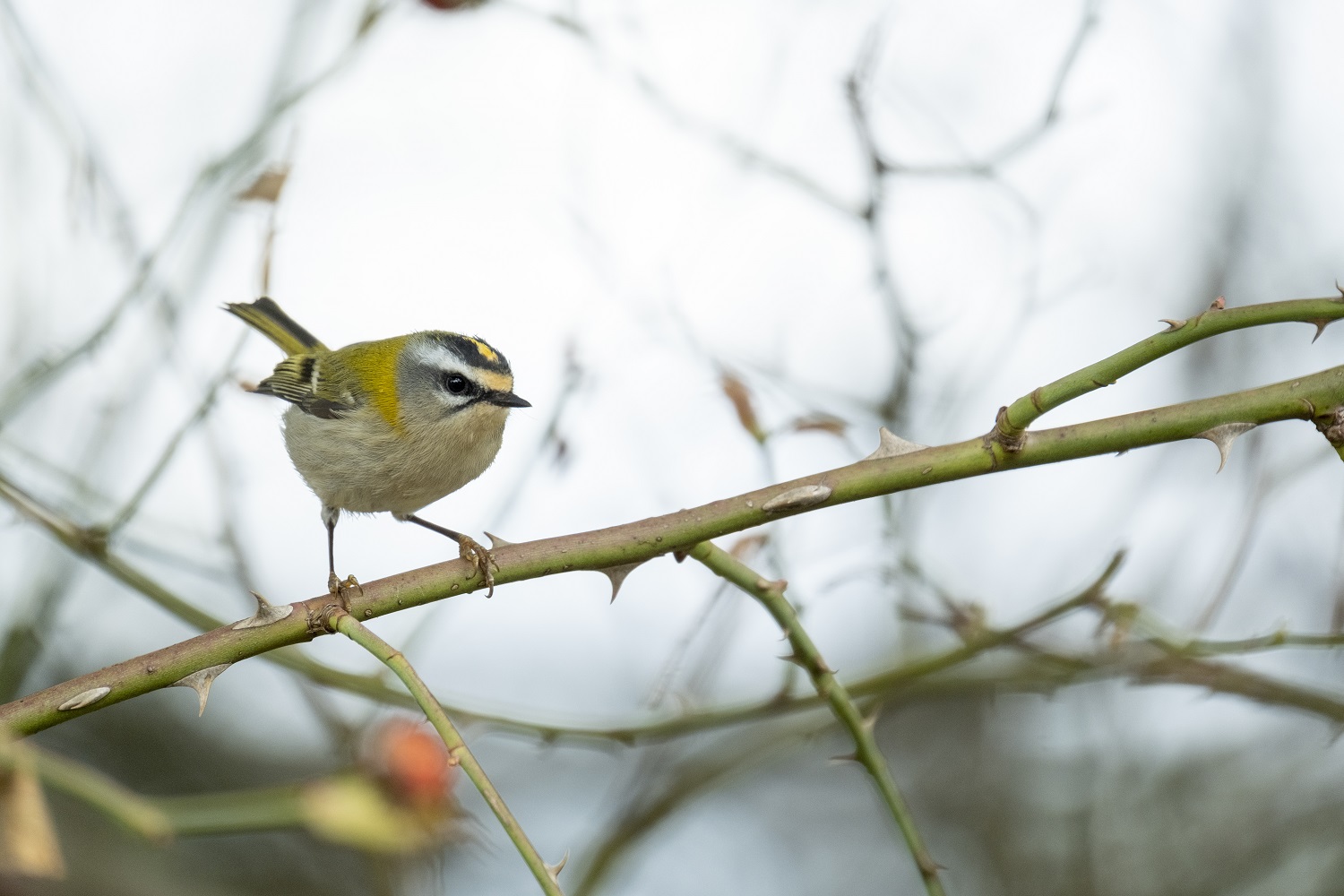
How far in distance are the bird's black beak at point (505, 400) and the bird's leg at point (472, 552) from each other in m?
0.41

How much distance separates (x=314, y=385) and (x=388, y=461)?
2.31 ft

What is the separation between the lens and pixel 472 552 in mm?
2873

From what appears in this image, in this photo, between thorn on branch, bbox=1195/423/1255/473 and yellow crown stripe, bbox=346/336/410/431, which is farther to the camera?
yellow crown stripe, bbox=346/336/410/431

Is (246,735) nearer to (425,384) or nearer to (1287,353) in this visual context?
(425,384)

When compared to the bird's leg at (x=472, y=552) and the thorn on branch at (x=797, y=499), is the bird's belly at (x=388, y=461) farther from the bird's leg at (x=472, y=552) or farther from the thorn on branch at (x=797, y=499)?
the thorn on branch at (x=797, y=499)

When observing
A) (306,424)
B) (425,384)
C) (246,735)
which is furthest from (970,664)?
(246,735)

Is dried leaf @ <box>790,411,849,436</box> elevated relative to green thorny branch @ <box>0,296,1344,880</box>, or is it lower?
elevated

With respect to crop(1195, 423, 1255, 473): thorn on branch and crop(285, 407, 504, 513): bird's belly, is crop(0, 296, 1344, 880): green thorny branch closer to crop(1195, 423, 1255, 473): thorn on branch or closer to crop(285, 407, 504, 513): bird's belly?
crop(1195, 423, 1255, 473): thorn on branch

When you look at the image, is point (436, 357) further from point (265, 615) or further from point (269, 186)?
point (265, 615)

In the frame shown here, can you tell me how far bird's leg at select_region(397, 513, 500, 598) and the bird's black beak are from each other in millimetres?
407

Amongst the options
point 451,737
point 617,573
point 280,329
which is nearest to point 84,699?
point 451,737

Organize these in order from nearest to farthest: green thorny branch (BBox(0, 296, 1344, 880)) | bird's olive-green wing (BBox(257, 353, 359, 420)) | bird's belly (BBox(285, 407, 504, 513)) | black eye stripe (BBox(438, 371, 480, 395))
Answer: green thorny branch (BBox(0, 296, 1344, 880))
bird's belly (BBox(285, 407, 504, 513))
black eye stripe (BBox(438, 371, 480, 395))
bird's olive-green wing (BBox(257, 353, 359, 420))

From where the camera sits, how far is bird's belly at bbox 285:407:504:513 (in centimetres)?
329

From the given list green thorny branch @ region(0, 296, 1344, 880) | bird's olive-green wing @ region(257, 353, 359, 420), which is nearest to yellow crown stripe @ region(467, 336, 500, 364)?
bird's olive-green wing @ region(257, 353, 359, 420)
